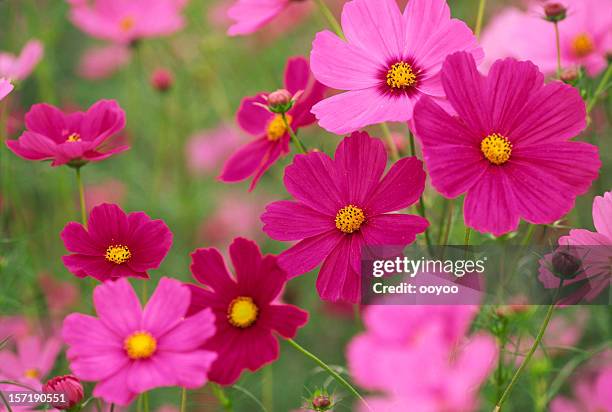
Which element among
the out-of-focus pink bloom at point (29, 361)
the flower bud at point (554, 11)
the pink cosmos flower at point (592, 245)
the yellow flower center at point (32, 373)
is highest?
the flower bud at point (554, 11)

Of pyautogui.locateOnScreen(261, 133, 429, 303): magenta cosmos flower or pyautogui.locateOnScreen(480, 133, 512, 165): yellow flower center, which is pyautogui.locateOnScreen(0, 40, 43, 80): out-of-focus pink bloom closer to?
pyautogui.locateOnScreen(261, 133, 429, 303): magenta cosmos flower

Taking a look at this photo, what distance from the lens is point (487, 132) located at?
1.73 ft

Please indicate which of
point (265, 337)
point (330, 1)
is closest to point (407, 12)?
point (265, 337)

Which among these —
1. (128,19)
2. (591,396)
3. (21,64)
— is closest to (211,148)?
(128,19)

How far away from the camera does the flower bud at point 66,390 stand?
529 millimetres

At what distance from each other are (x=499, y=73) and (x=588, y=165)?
9 cm

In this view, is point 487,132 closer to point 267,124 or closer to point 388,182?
point 388,182

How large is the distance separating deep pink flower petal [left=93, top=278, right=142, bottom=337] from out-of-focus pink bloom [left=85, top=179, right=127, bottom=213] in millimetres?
887

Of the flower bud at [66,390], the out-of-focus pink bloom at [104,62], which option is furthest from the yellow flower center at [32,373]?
the out-of-focus pink bloom at [104,62]

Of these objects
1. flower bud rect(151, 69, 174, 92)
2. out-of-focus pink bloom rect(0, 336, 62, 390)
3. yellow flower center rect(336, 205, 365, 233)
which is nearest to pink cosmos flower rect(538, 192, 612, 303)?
yellow flower center rect(336, 205, 365, 233)

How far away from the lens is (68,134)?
646 mm

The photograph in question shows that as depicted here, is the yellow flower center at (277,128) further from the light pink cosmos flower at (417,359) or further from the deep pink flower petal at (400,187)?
the light pink cosmos flower at (417,359)

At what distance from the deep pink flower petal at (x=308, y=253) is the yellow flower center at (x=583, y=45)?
420 mm

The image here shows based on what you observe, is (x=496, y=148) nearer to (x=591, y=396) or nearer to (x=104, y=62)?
(x=591, y=396)
